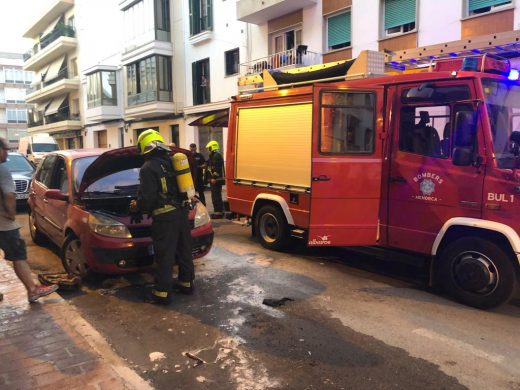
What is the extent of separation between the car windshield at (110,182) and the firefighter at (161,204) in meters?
1.15

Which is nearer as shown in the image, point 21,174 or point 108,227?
point 108,227

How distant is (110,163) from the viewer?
19.5 feet

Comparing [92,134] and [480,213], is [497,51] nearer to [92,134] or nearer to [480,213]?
[480,213]

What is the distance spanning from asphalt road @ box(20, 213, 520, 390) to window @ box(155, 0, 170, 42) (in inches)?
851

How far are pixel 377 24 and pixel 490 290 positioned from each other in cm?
1182

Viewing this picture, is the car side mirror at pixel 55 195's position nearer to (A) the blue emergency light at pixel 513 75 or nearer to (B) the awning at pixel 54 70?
(A) the blue emergency light at pixel 513 75

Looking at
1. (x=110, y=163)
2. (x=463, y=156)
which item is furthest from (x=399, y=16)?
(x=110, y=163)

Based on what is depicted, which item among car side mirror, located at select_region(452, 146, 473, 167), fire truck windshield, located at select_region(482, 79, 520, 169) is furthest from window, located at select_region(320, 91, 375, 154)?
fire truck windshield, located at select_region(482, 79, 520, 169)

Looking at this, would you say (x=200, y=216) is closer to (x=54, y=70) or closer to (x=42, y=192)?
(x=42, y=192)

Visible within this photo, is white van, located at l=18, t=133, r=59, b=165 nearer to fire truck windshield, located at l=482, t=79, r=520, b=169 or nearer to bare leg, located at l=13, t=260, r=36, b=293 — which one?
bare leg, located at l=13, t=260, r=36, b=293

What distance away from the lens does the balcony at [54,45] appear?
37.3m

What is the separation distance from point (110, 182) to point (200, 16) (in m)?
18.7

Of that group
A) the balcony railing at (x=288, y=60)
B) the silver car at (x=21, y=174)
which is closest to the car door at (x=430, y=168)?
the silver car at (x=21, y=174)

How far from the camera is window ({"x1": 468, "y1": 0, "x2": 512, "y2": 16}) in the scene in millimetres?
11698
